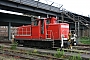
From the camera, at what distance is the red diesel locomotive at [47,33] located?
49.9 feet

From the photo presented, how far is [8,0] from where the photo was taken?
2672 cm

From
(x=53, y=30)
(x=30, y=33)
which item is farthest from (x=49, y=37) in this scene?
(x=30, y=33)

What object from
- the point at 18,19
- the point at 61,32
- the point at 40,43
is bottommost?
the point at 40,43

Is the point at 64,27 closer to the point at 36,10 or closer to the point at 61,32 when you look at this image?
the point at 61,32

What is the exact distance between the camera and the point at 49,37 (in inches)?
622

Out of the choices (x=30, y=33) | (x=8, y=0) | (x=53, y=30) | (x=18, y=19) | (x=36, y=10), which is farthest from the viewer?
(x=18, y=19)

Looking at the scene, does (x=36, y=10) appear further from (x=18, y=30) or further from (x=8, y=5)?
(x=18, y=30)

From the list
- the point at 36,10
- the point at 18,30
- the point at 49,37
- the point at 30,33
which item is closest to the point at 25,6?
the point at 36,10

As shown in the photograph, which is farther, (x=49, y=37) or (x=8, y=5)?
(x=8, y=5)

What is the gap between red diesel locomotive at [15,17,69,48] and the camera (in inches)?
599

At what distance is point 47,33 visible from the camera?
15969 mm

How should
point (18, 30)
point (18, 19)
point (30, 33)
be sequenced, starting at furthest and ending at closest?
point (18, 19) → point (18, 30) → point (30, 33)

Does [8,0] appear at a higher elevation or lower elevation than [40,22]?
higher

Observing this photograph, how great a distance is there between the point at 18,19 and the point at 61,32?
29037 millimetres
